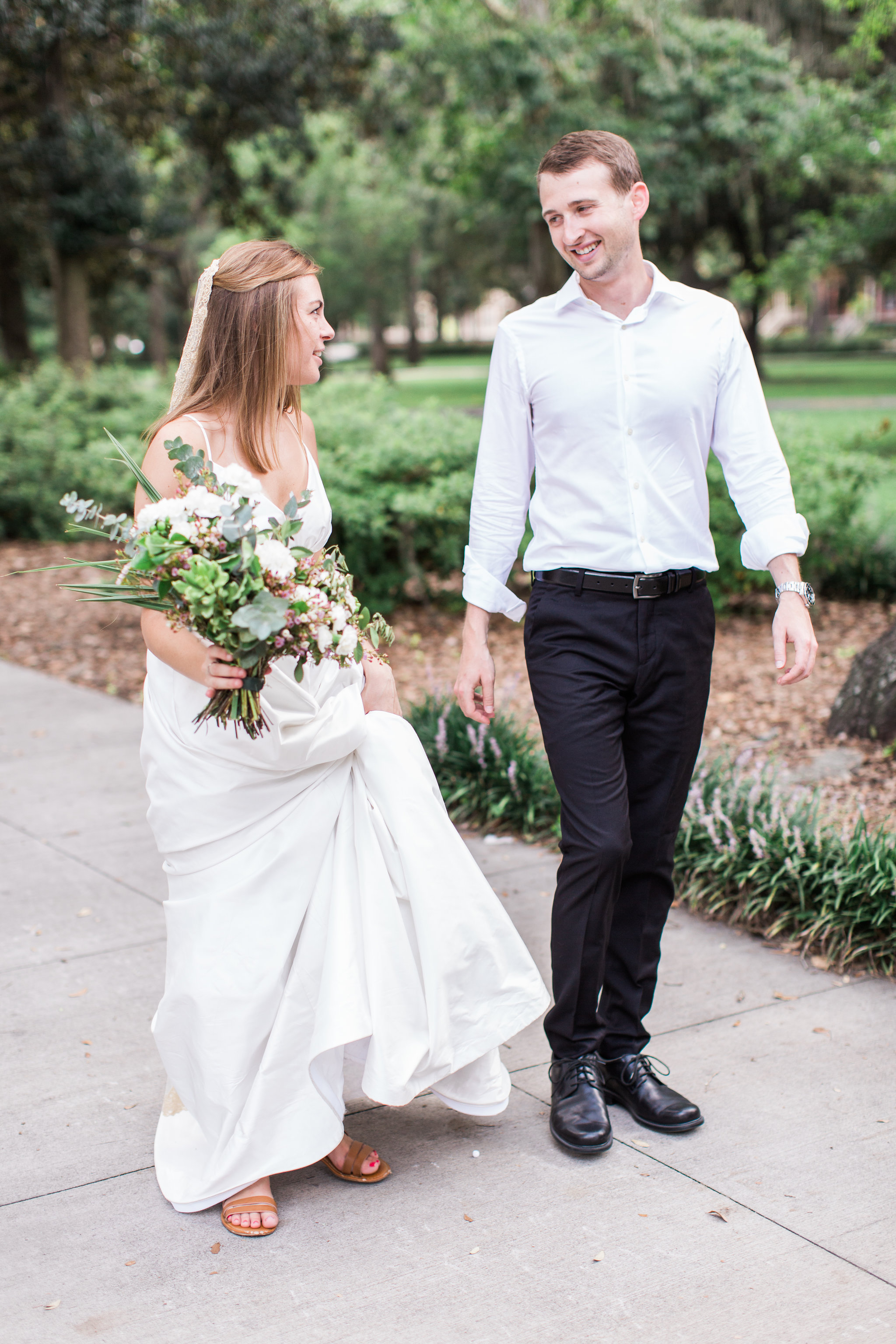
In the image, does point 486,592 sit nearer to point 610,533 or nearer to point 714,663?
point 610,533

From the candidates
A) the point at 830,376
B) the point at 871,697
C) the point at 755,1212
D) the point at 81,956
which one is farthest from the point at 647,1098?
the point at 830,376

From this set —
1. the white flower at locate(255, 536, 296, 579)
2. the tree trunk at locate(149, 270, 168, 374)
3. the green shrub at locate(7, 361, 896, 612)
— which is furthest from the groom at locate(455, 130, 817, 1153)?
the tree trunk at locate(149, 270, 168, 374)

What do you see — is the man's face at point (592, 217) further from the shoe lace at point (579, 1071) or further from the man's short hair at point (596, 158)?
the shoe lace at point (579, 1071)

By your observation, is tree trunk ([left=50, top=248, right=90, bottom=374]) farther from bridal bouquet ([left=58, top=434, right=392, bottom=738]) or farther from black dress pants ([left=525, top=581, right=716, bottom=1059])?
bridal bouquet ([left=58, top=434, right=392, bottom=738])

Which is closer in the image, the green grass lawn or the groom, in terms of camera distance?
the groom

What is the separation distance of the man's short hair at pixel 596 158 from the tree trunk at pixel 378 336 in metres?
48.0

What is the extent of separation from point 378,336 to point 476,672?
51860 millimetres

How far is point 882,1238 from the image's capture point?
276 centimetres

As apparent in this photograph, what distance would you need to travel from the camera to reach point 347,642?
8.57ft

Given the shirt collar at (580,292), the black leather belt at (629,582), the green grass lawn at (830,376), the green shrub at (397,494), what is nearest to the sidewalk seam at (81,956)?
the black leather belt at (629,582)

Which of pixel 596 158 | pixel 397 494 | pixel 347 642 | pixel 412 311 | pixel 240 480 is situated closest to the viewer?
pixel 347 642

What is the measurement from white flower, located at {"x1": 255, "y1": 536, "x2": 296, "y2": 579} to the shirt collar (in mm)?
1075

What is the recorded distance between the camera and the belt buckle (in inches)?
121

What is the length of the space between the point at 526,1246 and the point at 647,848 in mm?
993
